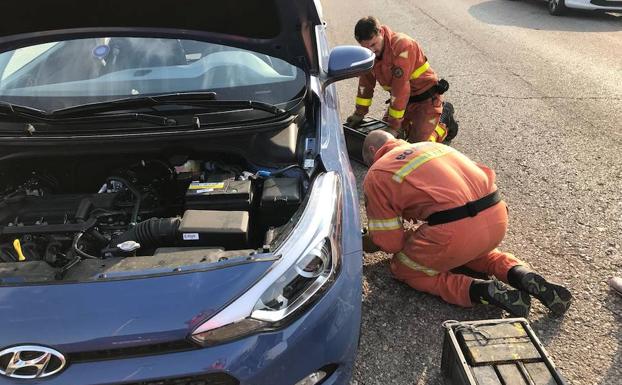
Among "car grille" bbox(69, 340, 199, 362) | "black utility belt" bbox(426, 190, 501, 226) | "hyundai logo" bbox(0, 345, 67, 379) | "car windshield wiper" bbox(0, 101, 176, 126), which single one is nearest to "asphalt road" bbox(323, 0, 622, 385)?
"black utility belt" bbox(426, 190, 501, 226)

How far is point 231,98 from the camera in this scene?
2561 millimetres

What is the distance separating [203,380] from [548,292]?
1.87 meters

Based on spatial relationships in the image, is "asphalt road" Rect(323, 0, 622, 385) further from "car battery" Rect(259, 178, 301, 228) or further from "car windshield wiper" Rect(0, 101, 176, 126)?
"car windshield wiper" Rect(0, 101, 176, 126)

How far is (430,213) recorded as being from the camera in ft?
8.92

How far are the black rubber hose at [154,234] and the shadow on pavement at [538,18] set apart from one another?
345 inches

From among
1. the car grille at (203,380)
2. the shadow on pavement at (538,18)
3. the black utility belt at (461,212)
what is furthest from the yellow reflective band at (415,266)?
the shadow on pavement at (538,18)

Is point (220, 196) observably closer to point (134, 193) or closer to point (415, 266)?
point (134, 193)

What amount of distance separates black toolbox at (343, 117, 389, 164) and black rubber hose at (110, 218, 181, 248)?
8.23ft

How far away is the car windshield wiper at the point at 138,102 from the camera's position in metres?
2.40

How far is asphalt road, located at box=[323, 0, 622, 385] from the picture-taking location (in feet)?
8.33

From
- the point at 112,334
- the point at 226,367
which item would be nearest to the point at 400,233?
the point at 226,367

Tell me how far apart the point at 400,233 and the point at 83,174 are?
170 centimetres

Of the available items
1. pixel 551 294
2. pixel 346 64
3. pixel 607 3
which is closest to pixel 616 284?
pixel 551 294

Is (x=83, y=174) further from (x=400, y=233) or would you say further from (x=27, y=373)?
(x=400, y=233)
